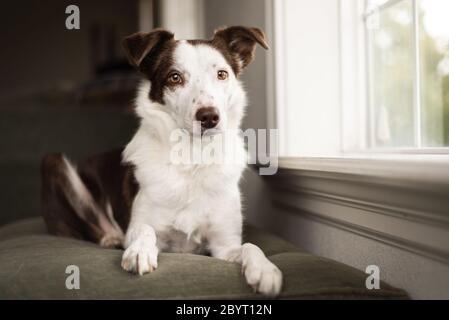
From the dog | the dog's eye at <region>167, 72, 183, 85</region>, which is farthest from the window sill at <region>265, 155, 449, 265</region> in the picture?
the dog's eye at <region>167, 72, 183, 85</region>

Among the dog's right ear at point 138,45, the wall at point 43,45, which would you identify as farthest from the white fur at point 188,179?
the wall at point 43,45

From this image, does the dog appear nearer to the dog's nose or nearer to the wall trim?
the dog's nose

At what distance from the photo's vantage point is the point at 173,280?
1.25m

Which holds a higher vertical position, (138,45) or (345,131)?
(138,45)

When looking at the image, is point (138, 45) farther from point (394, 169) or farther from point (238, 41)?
point (394, 169)

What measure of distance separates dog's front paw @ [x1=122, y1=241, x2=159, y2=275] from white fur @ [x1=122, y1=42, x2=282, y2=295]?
0.26 metres

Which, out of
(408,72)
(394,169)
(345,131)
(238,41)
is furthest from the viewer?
(345,131)

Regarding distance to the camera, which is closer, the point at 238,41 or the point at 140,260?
the point at 140,260

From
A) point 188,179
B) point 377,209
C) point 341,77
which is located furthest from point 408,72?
point 188,179

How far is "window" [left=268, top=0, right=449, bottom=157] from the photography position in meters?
1.77

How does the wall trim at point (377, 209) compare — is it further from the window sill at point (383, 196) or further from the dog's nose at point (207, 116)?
the dog's nose at point (207, 116)

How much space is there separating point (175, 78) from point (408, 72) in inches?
32.2

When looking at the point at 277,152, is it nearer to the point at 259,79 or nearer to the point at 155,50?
the point at 259,79
